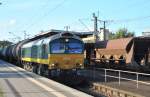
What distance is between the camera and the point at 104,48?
123ft

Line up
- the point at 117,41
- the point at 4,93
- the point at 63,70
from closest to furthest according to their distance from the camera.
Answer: the point at 4,93 → the point at 63,70 → the point at 117,41

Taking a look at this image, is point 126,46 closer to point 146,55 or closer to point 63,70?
point 146,55

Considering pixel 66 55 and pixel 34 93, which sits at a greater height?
pixel 66 55

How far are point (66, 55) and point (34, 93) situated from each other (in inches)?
391

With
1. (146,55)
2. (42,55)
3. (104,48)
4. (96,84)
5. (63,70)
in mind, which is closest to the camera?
(96,84)

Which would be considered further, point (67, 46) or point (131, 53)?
point (131, 53)

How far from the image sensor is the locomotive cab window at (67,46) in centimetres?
2720

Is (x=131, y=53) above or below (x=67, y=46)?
below

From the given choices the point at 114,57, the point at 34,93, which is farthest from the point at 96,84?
the point at 114,57

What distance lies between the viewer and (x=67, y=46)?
89.9 feet

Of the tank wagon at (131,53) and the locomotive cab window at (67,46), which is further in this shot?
the tank wagon at (131,53)

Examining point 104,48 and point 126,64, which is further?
point 104,48

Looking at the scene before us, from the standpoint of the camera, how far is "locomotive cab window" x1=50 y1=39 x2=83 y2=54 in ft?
89.2

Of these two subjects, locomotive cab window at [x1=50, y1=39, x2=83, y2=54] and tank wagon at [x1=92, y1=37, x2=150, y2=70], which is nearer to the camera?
locomotive cab window at [x1=50, y1=39, x2=83, y2=54]
